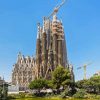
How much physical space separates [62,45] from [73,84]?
5979 centimetres

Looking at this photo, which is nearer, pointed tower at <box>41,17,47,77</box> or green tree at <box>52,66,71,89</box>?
green tree at <box>52,66,71,89</box>

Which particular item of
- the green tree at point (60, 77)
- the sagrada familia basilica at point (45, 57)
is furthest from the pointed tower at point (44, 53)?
the green tree at point (60, 77)

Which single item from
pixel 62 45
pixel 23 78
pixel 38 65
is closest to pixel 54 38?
pixel 62 45

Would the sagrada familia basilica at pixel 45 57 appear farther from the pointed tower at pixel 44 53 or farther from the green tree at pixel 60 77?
the green tree at pixel 60 77

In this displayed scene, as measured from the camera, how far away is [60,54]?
6560 inches

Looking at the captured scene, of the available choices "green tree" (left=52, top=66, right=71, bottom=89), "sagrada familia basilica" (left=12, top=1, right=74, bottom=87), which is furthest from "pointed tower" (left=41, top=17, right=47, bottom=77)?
"green tree" (left=52, top=66, right=71, bottom=89)

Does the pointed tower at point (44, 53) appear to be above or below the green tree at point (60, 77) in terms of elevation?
above

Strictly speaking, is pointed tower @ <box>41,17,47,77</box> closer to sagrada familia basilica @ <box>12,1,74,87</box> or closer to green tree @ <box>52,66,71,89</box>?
sagrada familia basilica @ <box>12,1,74,87</box>

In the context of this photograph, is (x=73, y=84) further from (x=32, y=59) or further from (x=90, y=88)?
(x=32, y=59)

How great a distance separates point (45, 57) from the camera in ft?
545

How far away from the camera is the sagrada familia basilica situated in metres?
165

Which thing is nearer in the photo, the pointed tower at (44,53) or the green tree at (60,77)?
the green tree at (60,77)

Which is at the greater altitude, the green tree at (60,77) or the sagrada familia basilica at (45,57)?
the sagrada familia basilica at (45,57)

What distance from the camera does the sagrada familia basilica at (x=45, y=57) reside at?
165m
